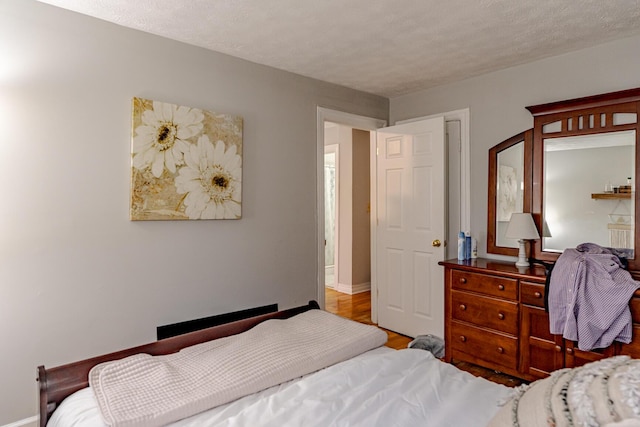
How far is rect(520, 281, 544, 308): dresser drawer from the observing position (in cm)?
261

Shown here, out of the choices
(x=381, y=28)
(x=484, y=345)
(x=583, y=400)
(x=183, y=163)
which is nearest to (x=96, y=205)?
(x=183, y=163)

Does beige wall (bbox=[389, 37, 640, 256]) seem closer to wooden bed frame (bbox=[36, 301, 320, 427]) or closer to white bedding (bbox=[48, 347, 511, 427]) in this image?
white bedding (bbox=[48, 347, 511, 427])

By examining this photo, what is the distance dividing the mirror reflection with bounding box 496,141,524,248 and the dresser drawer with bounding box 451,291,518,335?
612 millimetres

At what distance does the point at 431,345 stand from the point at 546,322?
757mm

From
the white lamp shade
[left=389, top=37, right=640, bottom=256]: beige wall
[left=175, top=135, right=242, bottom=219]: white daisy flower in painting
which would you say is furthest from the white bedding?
[left=389, top=37, right=640, bottom=256]: beige wall

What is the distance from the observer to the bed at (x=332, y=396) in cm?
130

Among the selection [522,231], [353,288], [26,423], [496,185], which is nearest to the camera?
[26,423]

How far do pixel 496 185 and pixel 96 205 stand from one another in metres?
3.01

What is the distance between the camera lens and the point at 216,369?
1.58 m

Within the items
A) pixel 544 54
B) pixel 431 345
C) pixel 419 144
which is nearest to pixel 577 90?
pixel 544 54

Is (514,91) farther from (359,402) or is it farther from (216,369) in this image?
(216,369)

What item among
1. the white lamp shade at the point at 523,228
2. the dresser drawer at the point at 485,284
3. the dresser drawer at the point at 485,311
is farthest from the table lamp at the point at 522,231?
the dresser drawer at the point at 485,311

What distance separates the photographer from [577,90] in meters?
2.88

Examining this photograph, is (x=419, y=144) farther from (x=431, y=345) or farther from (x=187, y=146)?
(x=187, y=146)
